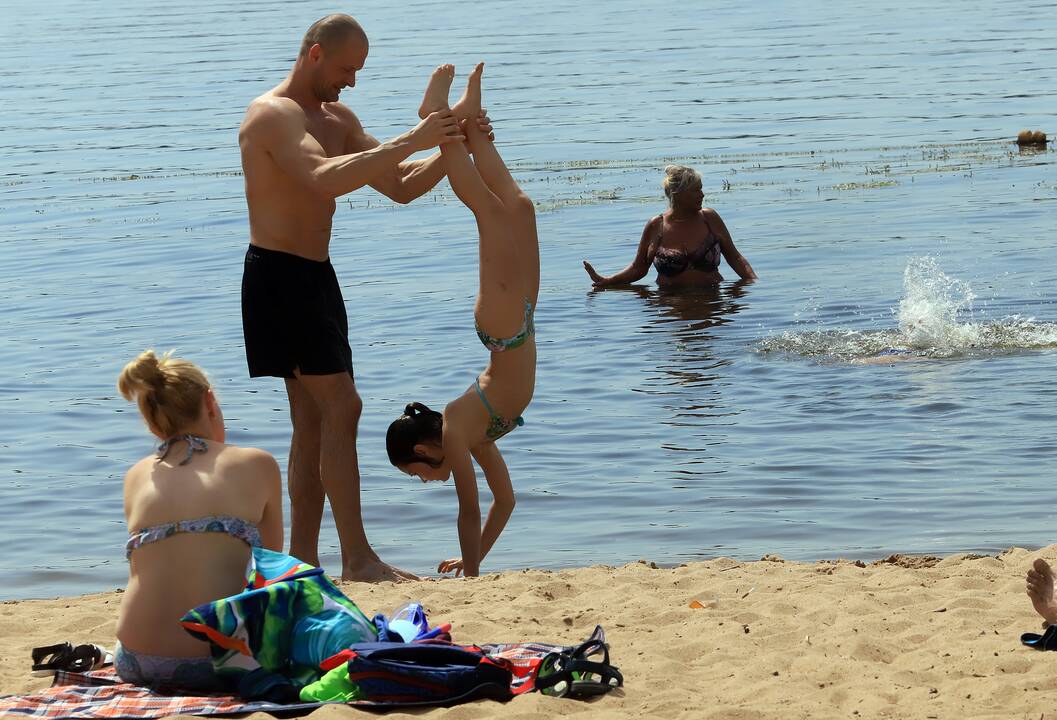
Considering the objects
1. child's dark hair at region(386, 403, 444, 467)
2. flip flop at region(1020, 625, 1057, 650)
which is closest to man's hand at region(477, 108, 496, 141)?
child's dark hair at region(386, 403, 444, 467)

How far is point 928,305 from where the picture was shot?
10.8 meters

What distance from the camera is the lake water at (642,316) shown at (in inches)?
295

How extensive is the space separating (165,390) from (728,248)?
8.83 metres

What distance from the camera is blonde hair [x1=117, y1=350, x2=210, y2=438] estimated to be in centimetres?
450

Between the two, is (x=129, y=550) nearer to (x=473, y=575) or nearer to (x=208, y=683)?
(x=208, y=683)

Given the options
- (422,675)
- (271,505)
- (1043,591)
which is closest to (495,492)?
(271,505)

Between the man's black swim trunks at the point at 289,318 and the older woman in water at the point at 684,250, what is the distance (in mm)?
6634

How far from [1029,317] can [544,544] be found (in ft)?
17.5

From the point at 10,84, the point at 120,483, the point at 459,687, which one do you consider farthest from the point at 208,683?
the point at 10,84

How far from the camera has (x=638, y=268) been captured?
43.1 ft

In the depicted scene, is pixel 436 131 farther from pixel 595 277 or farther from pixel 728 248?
pixel 728 248

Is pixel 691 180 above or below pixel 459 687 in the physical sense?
above

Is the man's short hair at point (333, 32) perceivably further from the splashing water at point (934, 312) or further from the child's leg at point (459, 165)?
the splashing water at point (934, 312)

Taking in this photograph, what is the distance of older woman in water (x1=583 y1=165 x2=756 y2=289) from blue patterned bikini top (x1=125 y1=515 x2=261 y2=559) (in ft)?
27.4
